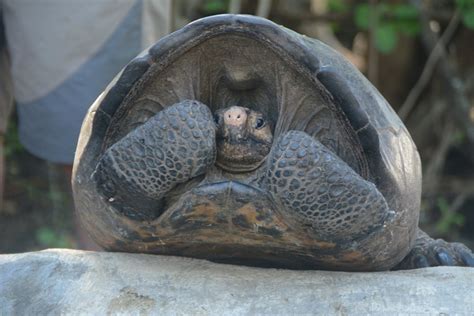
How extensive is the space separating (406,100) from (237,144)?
10.7 ft

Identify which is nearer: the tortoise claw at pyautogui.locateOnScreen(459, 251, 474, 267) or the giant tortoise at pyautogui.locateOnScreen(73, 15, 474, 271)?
the giant tortoise at pyautogui.locateOnScreen(73, 15, 474, 271)

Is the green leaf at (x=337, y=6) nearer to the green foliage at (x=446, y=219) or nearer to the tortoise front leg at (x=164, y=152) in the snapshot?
the green foliage at (x=446, y=219)

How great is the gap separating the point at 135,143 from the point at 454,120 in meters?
3.15

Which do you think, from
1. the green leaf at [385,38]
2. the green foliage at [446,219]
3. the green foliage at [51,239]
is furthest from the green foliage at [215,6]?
the green foliage at [446,219]

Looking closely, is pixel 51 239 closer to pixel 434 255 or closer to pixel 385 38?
pixel 385 38

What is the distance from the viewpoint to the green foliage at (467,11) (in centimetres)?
414

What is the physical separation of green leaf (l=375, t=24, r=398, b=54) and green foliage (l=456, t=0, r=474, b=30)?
322 millimetres

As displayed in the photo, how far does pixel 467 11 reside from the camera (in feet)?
13.8

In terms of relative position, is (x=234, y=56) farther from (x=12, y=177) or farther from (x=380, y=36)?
(x=12, y=177)

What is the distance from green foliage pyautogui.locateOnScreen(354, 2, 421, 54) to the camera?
4.25 m

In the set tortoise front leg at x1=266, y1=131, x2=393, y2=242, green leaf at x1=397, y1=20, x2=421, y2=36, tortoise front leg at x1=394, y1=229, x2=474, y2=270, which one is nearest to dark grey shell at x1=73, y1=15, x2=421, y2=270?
tortoise front leg at x1=266, y1=131, x2=393, y2=242

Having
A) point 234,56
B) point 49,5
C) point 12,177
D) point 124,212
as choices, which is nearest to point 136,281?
point 124,212

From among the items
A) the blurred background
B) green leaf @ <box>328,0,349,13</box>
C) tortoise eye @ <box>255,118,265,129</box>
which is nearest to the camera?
tortoise eye @ <box>255,118,265,129</box>

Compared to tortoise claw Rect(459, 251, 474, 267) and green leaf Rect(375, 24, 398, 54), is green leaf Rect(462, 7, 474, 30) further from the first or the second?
tortoise claw Rect(459, 251, 474, 267)
